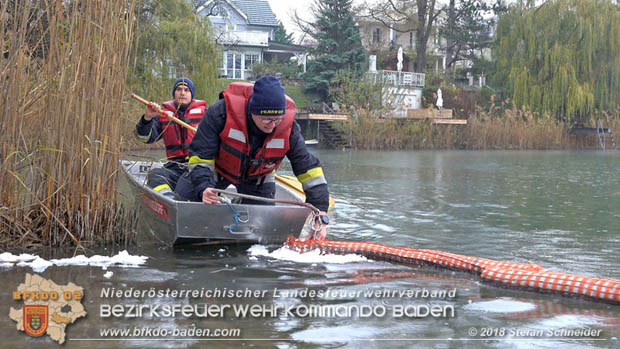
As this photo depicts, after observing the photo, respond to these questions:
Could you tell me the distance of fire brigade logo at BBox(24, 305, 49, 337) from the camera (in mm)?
3805

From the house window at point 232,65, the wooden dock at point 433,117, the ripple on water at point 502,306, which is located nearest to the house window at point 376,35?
the house window at point 232,65

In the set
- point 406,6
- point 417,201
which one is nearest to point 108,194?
point 417,201

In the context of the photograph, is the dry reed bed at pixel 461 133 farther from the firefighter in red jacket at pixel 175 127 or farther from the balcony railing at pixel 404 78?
the firefighter in red jacket at pixel 175 127

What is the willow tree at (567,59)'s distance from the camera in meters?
32.9

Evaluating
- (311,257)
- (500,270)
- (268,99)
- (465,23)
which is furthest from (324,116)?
(500,270)

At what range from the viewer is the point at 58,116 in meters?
5.63

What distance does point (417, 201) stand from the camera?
443 inches

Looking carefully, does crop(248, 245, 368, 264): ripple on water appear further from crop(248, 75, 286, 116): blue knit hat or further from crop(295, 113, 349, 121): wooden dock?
crop(295, 113, 349, 121): wooden dock

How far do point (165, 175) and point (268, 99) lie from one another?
261 cm

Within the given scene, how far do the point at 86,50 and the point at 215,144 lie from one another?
50.2 inches

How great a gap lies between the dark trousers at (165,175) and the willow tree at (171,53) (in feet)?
47.6

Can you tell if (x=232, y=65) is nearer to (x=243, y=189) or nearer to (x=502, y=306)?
(x=243, y=189)

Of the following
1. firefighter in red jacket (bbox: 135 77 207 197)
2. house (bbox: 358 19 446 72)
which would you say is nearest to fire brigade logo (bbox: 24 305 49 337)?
firefighter in red jacket (bbox: 135 77 207 197)

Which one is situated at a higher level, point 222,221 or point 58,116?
point 58,116
